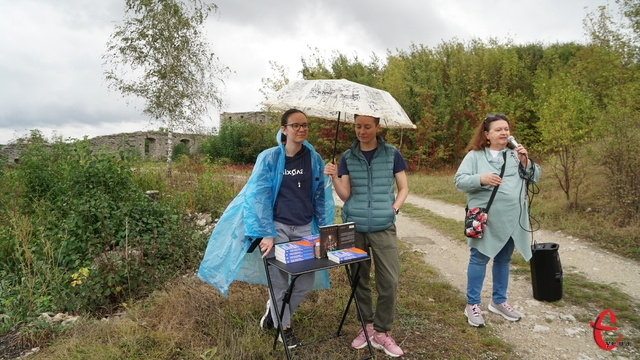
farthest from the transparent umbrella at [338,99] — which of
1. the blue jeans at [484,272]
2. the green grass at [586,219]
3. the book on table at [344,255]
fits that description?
the green grass at [586,219]

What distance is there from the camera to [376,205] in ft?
10.5

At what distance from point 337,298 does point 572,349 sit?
205 centimetres

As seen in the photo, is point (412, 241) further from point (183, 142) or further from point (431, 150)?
point (183, 142)

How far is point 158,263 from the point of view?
5039 mm

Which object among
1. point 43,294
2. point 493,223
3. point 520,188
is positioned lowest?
point 43,294

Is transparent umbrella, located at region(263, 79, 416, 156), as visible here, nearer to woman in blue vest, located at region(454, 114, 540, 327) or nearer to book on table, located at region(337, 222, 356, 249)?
book on table, located at region(337, 222, 356, 249)

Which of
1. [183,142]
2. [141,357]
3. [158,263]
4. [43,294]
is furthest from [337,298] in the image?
[183,142]

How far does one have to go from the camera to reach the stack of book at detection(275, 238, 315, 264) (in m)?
2.85

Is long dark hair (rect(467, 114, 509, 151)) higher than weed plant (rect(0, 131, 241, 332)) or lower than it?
higher

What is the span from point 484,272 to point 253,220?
220cm

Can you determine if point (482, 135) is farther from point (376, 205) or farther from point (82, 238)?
point (82, 238)

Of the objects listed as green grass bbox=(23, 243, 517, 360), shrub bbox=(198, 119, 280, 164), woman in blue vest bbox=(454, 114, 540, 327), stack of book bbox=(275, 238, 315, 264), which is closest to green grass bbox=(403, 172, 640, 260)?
woman in blue vest bbox=(454, 114, 540, 327)

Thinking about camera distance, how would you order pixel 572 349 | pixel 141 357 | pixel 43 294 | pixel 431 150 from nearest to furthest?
pixel 141 357, pixel 572 349, pixel 43 294, pixel 431 150

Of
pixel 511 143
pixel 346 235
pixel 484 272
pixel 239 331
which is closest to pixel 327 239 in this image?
pixel 346 235
